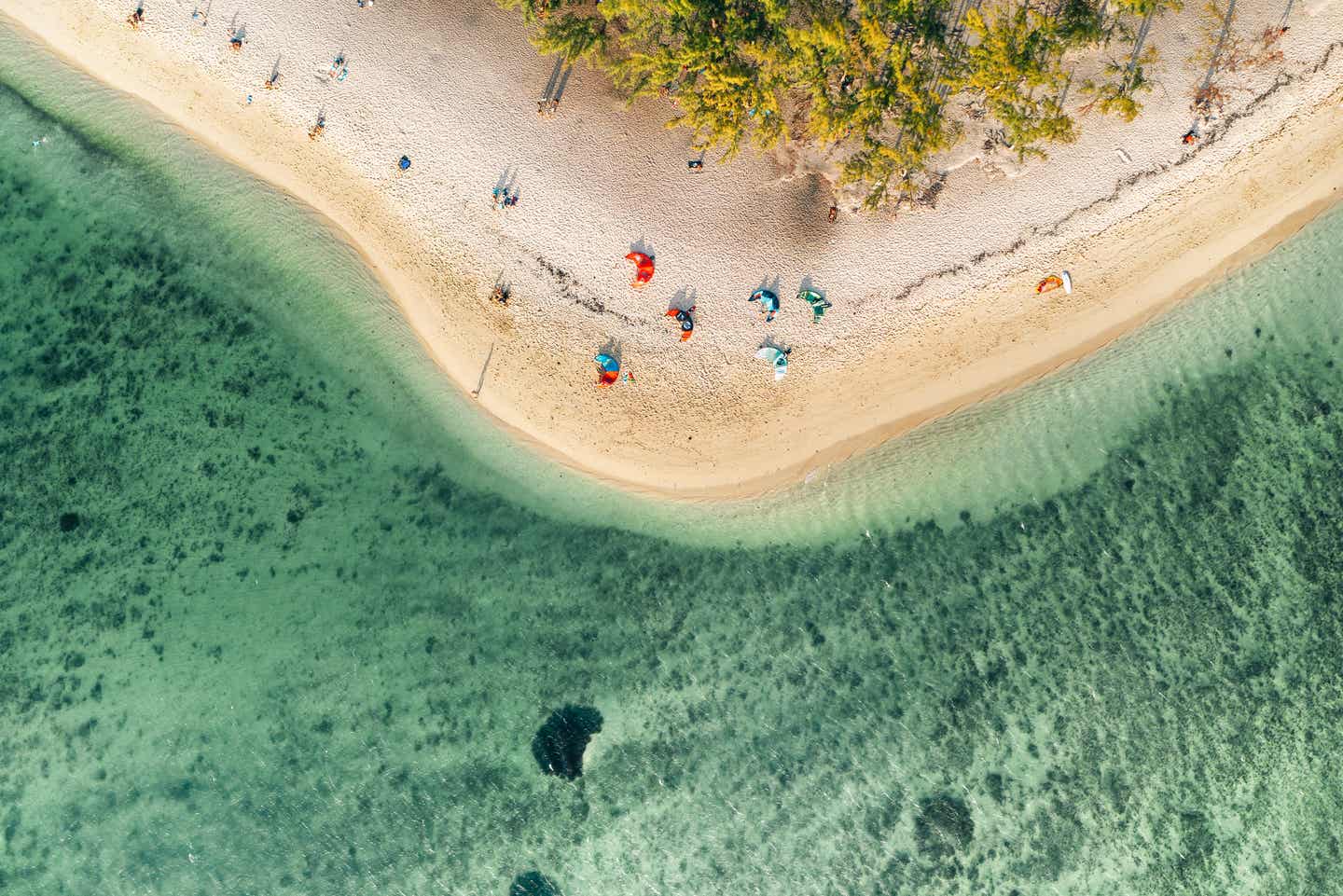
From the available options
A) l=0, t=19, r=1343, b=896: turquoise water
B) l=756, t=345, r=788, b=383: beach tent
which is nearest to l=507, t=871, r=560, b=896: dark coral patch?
l=0, t=19, r=1343, b=896: turquoise water

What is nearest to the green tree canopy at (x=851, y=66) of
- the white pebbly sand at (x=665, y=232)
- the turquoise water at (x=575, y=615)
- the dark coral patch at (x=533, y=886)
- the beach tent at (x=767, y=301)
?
the white pebbly sand at (x=665, y=232)

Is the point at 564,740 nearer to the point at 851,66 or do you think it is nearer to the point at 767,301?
the point at 767,301

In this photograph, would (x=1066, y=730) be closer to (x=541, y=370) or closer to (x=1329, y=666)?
(x=1329, y=666)

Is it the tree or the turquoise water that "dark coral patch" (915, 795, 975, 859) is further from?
the tree

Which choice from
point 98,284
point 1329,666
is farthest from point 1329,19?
point 98,284

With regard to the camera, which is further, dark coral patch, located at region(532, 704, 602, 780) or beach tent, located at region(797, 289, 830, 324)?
beach tent, located at region(797, 289, 830, 324)

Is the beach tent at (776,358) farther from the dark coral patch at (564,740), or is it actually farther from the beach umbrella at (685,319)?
the dark coral patch at (564,740)
